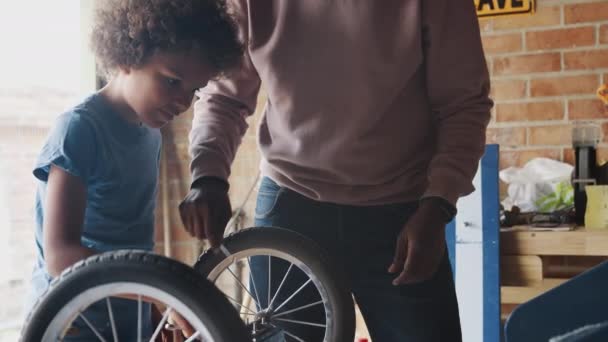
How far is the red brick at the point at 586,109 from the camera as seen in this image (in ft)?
7.68

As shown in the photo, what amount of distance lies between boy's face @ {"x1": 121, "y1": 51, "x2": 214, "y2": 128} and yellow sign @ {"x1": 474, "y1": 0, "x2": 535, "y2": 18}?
5.56 feet

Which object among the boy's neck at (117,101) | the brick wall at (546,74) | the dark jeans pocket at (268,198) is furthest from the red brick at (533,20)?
the boy's neck at (117,101)

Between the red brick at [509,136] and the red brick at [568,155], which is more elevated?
the red brick at [509,136]

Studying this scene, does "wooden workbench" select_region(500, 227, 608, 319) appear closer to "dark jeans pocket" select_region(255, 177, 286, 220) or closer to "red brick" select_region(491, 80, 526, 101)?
"red brick" select_region(491, 80, 526, 101)

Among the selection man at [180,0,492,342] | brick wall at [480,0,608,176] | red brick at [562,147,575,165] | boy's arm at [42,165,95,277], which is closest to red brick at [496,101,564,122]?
brick wall at [480,0,608,176]

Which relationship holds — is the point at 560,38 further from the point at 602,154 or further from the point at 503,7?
the point at 602,154

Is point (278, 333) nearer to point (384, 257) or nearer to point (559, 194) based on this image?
point (384, 257)

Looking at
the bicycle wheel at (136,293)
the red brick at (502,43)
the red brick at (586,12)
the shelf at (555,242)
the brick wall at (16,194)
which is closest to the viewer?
the bicycle wheel at (136,293)

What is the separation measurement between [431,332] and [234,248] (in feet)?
1.17

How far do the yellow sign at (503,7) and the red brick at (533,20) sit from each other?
0.03m

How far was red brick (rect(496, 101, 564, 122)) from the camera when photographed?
2395mm

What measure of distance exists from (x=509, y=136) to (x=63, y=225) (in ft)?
6.52

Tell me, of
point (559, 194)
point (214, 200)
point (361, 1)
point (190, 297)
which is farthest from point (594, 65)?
point (190, 297)

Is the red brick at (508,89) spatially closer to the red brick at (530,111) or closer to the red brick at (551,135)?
the red brick at (530,111)
